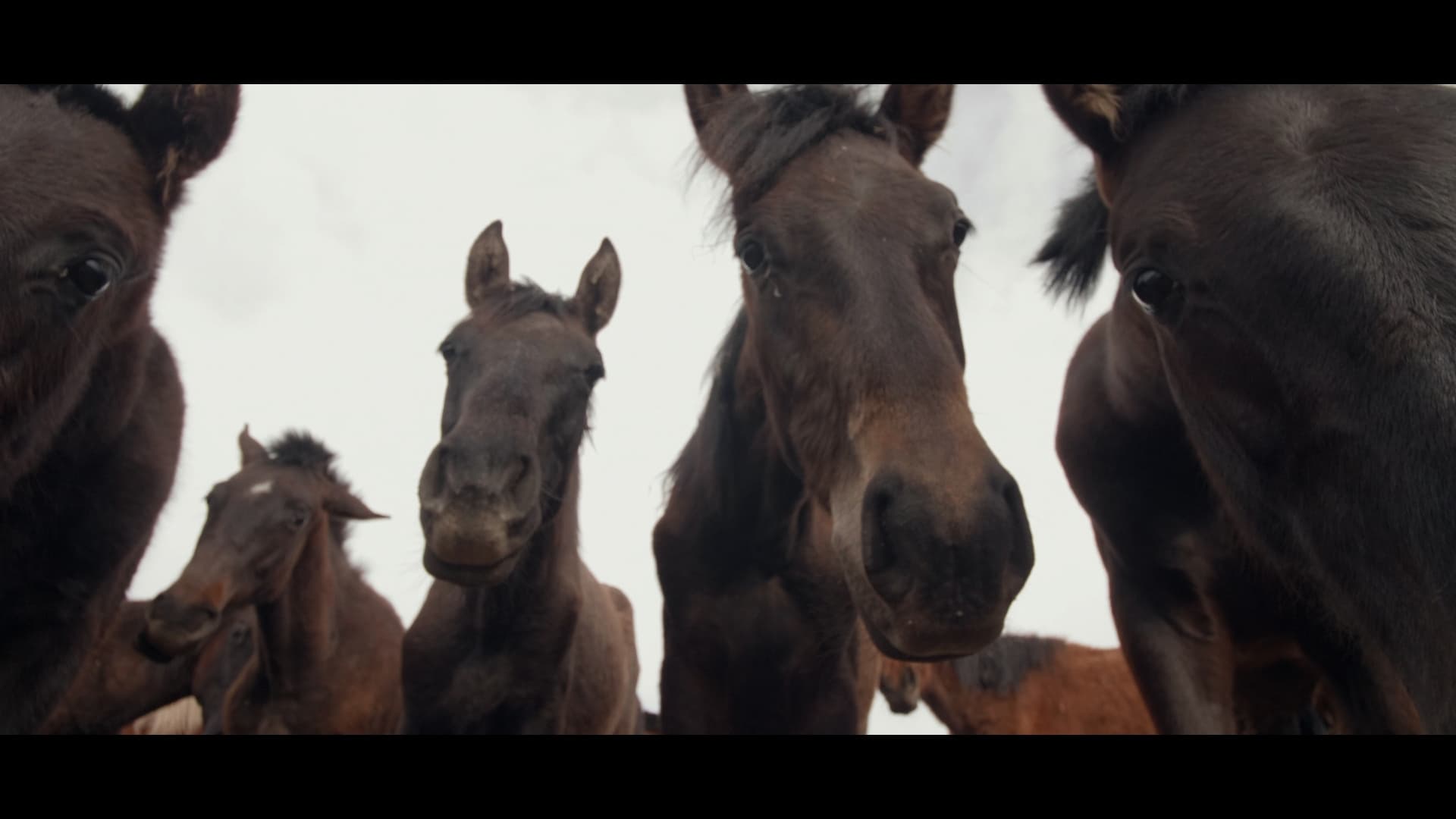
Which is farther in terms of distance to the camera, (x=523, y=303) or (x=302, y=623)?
(x=302, y=623)

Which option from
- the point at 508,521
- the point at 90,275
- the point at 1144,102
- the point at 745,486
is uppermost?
the point at 1144,102

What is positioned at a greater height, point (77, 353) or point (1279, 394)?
point (77, 353)

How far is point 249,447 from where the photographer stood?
28.6 feet

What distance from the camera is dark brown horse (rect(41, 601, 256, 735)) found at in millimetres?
8344

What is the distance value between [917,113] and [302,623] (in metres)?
6.08

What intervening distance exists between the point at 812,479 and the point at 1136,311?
60.9 inches

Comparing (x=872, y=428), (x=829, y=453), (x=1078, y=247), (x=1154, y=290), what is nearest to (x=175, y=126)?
(x=829, y=453)

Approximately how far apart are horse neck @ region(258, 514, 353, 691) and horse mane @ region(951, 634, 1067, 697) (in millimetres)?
5930

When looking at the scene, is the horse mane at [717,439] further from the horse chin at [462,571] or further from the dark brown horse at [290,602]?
the dark brown horse at [290,602]

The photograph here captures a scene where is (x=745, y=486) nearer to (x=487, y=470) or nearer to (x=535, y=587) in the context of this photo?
(x=487, y=470)

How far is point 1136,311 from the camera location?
3717 millimetres

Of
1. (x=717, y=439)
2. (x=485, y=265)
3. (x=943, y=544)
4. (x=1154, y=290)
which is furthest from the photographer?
(x=485, y=265)

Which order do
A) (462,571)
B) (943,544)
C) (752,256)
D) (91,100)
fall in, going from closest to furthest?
(943,544)
(752,256)
(91,100)
(462,571)

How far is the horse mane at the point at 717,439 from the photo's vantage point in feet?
15.5
